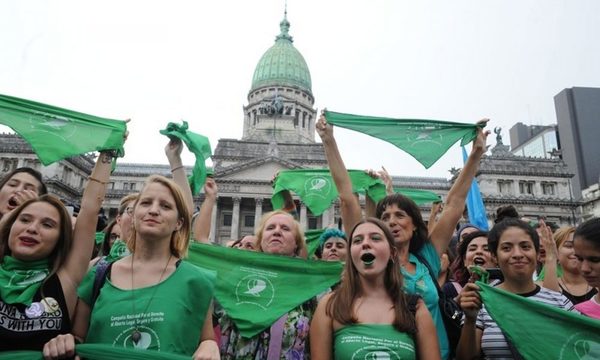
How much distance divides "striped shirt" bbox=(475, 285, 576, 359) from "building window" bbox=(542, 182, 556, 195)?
56654 millimetres

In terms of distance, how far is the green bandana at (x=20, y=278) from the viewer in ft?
11.6

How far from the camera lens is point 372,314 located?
3.90m

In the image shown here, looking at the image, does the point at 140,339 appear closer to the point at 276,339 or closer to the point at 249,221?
the point at 276,339

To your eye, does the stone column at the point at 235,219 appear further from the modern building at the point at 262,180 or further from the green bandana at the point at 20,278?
the green bandana at the point at 20,278

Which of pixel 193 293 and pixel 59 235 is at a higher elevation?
pixel 59 235

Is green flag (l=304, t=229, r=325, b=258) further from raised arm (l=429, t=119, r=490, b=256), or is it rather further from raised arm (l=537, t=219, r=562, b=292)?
raised arm (l=537, t=219, r=562, b=292)

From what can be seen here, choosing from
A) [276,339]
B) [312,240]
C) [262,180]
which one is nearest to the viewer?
[276,339]

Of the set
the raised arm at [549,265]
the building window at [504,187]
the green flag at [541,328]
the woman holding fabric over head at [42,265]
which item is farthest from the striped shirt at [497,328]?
the building window at [504,187]

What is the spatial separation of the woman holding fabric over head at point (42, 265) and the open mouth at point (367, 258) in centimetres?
254

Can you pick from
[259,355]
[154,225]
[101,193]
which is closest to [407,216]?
Result: [259,355]

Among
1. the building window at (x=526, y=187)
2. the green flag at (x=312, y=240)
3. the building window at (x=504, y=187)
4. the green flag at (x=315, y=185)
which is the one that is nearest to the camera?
the green flag at (x=312, y=240)

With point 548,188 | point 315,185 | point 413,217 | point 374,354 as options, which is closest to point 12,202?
point 374,354

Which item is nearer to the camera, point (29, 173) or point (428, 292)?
point (428, 292)

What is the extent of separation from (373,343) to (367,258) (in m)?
0.77
